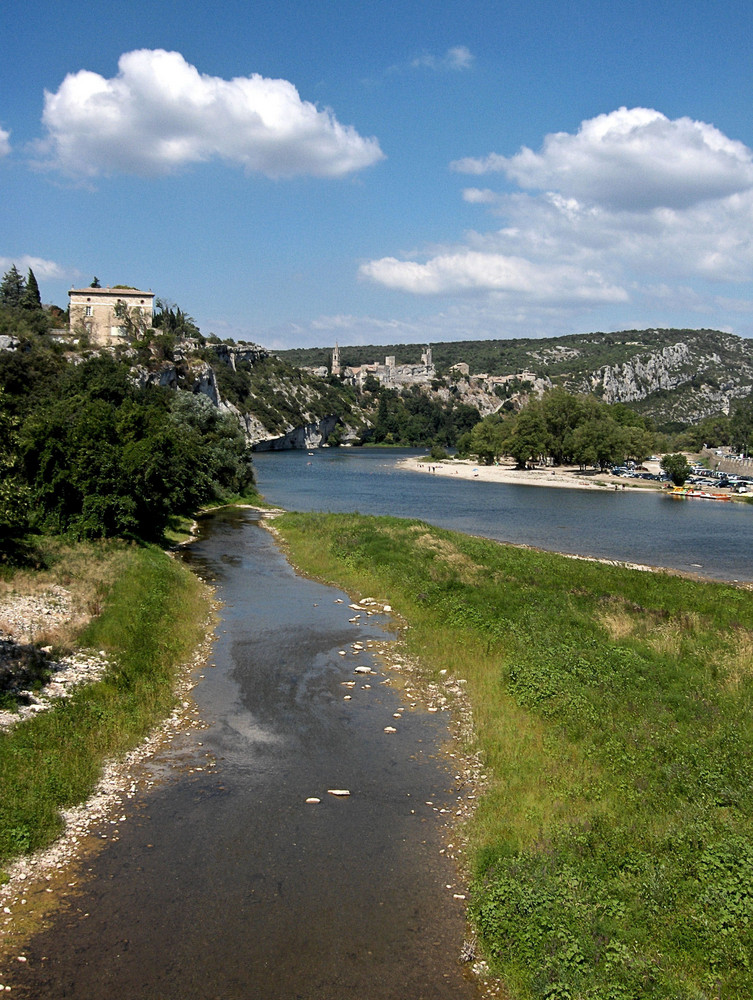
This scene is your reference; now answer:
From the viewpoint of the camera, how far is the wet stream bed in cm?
975

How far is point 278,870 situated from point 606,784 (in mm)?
6044

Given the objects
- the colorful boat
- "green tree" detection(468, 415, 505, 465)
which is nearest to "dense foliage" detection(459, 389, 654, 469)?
"green tree" detection(468, 415, 505, 465)

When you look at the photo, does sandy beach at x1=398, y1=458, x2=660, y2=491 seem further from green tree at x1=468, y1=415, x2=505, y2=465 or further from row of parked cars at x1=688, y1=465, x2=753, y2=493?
row of parked cars at x1=688, y1=465, x2=753, y2=493

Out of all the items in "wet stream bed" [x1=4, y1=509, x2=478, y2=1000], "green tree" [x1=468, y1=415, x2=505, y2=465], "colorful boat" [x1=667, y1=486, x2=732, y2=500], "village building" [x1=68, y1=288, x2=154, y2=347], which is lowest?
"wet stream bed" [x1=4, y1=509, x2=478, y2=1000]

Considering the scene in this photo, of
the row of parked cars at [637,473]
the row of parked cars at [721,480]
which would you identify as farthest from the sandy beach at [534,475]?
the row of parked cars at [721,480]

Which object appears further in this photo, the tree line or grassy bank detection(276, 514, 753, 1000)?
the tree line

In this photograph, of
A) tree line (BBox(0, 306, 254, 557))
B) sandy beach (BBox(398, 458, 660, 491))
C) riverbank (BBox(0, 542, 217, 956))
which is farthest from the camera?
sandy beach (BBox(398, 458, 660, 491))

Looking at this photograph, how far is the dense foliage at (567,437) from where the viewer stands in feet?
438

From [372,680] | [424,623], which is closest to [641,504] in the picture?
[424,623]

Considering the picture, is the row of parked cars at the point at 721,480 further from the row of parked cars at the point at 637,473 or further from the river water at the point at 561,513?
the river water at the point at 561,513

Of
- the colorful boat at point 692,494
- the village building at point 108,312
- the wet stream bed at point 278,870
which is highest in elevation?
the village building at point 108,312

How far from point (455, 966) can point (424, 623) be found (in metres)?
16.7

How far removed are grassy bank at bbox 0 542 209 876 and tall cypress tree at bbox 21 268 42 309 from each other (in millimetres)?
102231

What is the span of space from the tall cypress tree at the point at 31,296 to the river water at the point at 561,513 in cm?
4487
